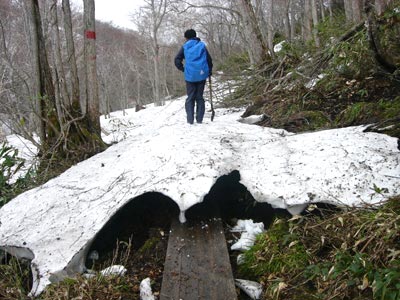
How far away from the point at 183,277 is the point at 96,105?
3.90 metres

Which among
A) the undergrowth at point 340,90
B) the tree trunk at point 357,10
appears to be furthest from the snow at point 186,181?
the tree trunk at point 357,10

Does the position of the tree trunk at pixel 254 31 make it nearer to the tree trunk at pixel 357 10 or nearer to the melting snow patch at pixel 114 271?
the tree trunk at pixel 357 10

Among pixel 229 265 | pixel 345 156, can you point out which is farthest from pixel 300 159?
pixel 229 265

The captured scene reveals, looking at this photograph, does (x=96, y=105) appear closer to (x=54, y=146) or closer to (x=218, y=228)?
(x=54, y=146)

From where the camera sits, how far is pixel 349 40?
6051 millimetres

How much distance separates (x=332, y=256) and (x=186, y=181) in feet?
4.69

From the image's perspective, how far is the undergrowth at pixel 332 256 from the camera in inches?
86.5

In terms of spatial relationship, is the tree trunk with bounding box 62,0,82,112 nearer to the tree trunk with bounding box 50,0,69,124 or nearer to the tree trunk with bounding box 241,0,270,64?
the tree trunk with bounding box 50,0,69,124

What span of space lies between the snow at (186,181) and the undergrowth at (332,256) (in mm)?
260

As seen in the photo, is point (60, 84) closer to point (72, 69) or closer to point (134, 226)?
point (72, 69)

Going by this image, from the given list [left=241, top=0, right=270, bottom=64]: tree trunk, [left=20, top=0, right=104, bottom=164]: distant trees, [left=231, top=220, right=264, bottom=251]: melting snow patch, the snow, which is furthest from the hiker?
[left=241, top=0, right=270, bottom=64]: tree trunk

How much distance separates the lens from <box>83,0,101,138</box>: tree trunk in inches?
219

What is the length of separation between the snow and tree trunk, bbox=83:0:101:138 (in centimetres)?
166

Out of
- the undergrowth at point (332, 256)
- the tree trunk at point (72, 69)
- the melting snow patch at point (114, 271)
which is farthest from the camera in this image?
the tree trunk at point (72, 69)
